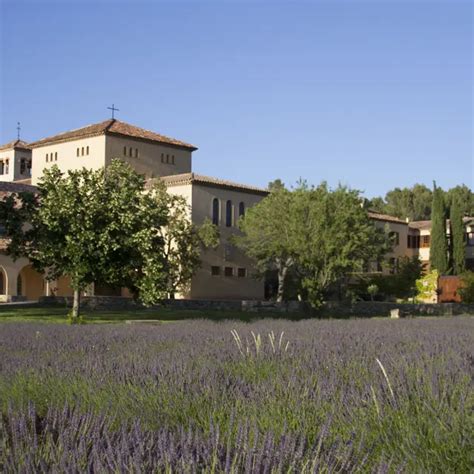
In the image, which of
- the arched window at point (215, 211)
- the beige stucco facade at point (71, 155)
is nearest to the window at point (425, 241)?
the arched window at point (215, 211)

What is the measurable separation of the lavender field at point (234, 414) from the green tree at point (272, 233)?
112 ft

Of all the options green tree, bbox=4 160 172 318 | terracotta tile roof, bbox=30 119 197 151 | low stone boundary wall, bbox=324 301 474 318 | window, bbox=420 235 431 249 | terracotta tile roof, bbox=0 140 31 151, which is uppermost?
terracotta tile roof, bbox=0 140 31 151

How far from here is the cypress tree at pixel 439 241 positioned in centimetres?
6209

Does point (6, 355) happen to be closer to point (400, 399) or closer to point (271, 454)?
point (400, 399)

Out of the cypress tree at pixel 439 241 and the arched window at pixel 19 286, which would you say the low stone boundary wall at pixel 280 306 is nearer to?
the arched window at pixel 19 286

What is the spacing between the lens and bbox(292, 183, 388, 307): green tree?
138 ft

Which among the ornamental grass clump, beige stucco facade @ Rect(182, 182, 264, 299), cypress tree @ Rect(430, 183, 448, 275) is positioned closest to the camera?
the ornamental grass clump

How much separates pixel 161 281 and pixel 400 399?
79.2ft

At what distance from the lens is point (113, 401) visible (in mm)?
6531

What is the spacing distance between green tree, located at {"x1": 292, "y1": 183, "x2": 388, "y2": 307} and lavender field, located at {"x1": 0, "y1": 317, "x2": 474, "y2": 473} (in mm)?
31397

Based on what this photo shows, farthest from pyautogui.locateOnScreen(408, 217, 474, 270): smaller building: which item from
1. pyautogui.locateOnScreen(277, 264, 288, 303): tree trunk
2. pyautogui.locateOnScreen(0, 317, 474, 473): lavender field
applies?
pyautogui.locateOnScreen(0, 317, 474, 473): lavender field

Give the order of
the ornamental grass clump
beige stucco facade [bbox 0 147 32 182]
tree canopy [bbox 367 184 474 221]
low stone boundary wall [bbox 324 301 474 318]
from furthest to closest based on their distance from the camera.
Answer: tree canopy [bbox 367 184 474 221] → beige stucco facade [bbox 0 147 32 182] → low stone boundary wall [bbox 324 301 474 318] → the ornamental grass clump

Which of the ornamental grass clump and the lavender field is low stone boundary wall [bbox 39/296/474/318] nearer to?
the ornamental grass clump

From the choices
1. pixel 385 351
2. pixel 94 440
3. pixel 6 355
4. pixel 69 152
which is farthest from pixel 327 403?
pixel 69 152
